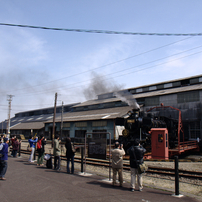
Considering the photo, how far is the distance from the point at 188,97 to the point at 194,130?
4.70 meters

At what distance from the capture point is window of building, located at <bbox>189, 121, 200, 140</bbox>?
2577cm

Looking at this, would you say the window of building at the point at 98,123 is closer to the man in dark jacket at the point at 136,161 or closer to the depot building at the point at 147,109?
A: the depot building at the point at 147,109

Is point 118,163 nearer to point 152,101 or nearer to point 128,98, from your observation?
point 128,98

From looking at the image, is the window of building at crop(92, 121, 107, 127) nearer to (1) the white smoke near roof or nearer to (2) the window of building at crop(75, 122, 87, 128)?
(2) the window of building at crop(75, 122, 87, 128)

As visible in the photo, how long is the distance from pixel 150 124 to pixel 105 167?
19.8 ft

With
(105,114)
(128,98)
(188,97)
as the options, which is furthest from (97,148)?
(105,114)

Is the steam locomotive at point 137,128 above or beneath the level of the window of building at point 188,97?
beneath

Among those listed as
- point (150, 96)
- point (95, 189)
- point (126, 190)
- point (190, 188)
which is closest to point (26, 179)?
point (95, 189)

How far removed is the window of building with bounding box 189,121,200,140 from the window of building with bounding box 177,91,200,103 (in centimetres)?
A: 331

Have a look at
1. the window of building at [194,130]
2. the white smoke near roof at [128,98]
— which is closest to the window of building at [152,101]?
the window of building at [194,130]

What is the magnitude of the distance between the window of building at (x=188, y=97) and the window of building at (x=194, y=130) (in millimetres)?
3314

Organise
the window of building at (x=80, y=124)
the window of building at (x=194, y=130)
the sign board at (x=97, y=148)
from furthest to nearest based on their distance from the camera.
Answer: the window of building at (x=80, y=124)
the window of building at (x=194, y=130)
the sign board at (x=97, y=148)

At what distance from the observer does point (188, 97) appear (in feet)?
91.2

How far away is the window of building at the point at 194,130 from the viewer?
25.8 metres
